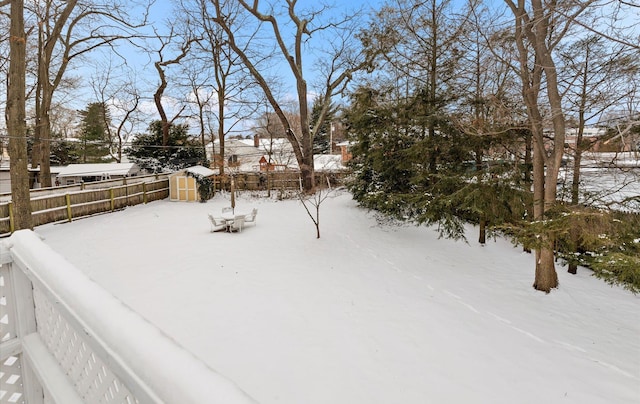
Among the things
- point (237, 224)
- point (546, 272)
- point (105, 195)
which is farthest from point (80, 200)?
point (546, 272)

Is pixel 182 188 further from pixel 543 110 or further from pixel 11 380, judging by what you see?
pixel 11 380

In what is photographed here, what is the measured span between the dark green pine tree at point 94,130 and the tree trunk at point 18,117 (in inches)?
716

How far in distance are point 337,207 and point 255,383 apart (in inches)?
389

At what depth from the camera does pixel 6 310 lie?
1.66m

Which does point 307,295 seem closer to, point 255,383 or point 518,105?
point 255,383

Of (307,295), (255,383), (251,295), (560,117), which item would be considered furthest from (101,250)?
(560,117)

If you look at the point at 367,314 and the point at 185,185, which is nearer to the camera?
the point at 367,314

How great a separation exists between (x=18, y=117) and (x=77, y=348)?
9.03 meters

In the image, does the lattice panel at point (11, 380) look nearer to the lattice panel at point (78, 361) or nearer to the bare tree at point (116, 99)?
the lattice panel at point (78, 361)

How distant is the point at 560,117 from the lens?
6.35 metres

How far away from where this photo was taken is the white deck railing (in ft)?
2.21

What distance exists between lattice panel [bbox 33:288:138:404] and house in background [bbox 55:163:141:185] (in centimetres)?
2051

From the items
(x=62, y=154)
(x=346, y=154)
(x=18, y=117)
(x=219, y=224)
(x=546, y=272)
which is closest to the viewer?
(x=546, y=272)

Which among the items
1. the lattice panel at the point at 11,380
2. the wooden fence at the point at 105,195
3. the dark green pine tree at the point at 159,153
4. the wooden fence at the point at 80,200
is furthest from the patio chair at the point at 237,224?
the dark green pine tree at the point at 159,153
